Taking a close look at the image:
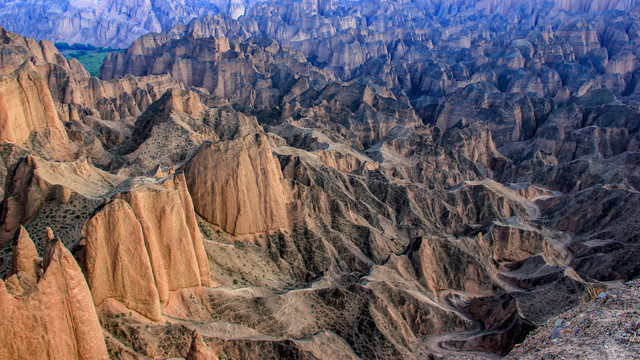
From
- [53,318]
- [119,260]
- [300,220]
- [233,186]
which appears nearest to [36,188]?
[119,260]

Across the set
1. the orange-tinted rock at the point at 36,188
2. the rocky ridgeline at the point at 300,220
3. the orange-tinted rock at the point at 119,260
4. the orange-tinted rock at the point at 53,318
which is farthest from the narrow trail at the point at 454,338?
the orange-tinted rock at the point at 36,188

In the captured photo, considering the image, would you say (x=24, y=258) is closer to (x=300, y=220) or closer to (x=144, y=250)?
(x=144, y=250)

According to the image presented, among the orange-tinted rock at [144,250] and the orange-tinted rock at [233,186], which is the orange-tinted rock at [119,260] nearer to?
the orange-tinted rock at [144,250]

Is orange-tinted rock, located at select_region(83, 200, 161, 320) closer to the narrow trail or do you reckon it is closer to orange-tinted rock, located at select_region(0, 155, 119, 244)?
orange-tinted rock, located at select_region(0, 155, 119, 244)

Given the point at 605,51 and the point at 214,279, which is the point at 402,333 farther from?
the point at 605,51

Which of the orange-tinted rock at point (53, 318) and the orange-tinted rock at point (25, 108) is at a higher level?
the orange-tinted rock at point (25, 108)
